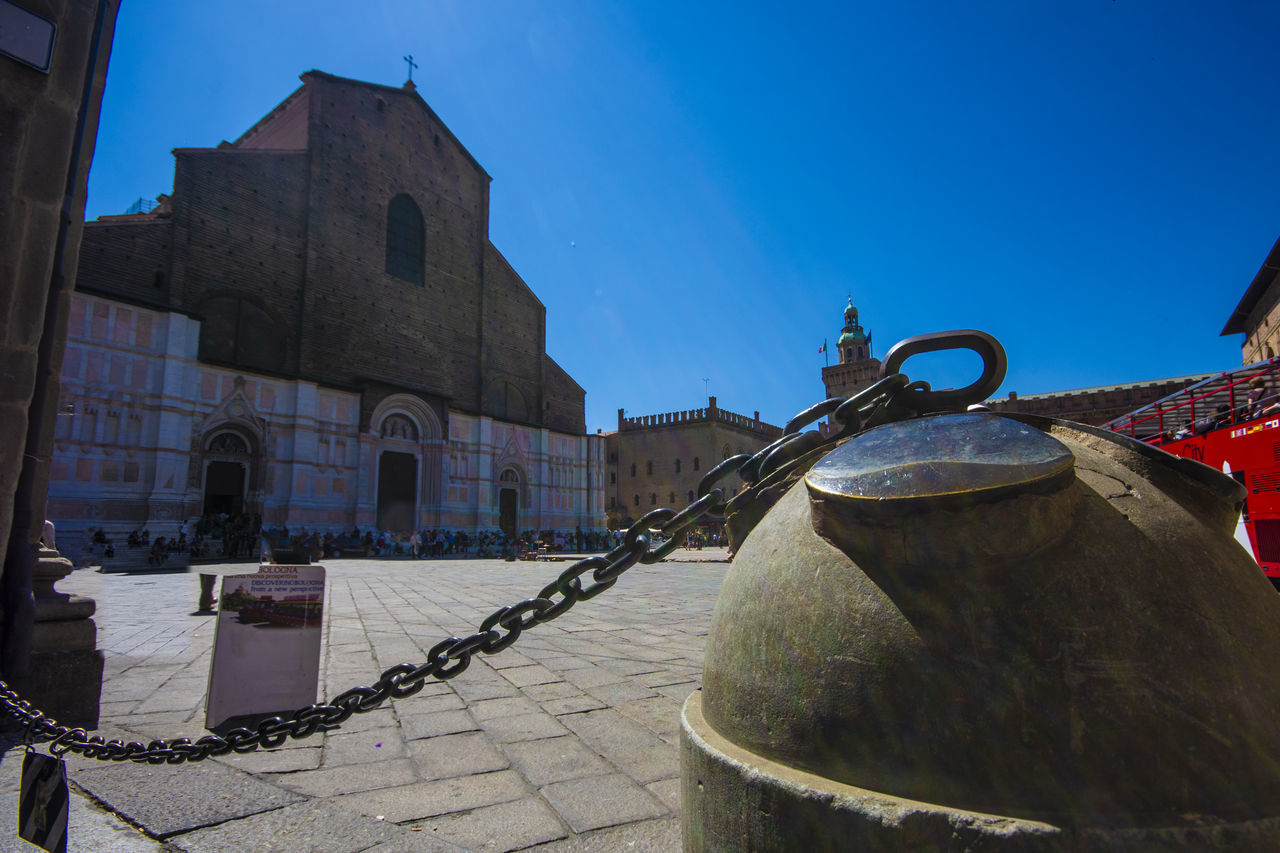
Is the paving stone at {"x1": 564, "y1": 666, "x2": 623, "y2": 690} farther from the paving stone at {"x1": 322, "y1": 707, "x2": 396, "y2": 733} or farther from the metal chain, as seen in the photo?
the metal chain

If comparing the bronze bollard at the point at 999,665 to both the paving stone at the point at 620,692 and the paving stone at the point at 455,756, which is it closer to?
the paving stone at the point at 455,756

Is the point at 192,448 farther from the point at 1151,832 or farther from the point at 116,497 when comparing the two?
the point at 1151,832

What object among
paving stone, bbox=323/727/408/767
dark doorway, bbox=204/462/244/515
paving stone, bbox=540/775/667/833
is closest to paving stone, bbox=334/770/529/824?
paving stone, bbox=540/775/667/833

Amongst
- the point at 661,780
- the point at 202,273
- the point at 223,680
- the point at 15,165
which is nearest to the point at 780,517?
the point at 661,780

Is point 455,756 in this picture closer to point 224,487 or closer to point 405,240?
point 224,487

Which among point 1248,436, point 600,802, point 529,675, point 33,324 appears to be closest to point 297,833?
point 600,802

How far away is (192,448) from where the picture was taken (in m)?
20.4

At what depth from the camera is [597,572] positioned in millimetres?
1771

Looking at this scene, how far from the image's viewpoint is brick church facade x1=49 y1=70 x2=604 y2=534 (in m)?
19.2

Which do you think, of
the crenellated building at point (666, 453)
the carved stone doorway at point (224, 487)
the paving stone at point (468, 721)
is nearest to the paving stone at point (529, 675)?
the paving stone at point (468, 721)

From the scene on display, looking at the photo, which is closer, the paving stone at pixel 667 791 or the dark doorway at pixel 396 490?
the paving stone at pixel 667 791

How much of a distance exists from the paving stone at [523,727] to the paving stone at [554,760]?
0.25ft

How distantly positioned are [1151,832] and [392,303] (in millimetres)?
28995

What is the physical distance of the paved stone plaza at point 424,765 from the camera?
1969 millimetres
